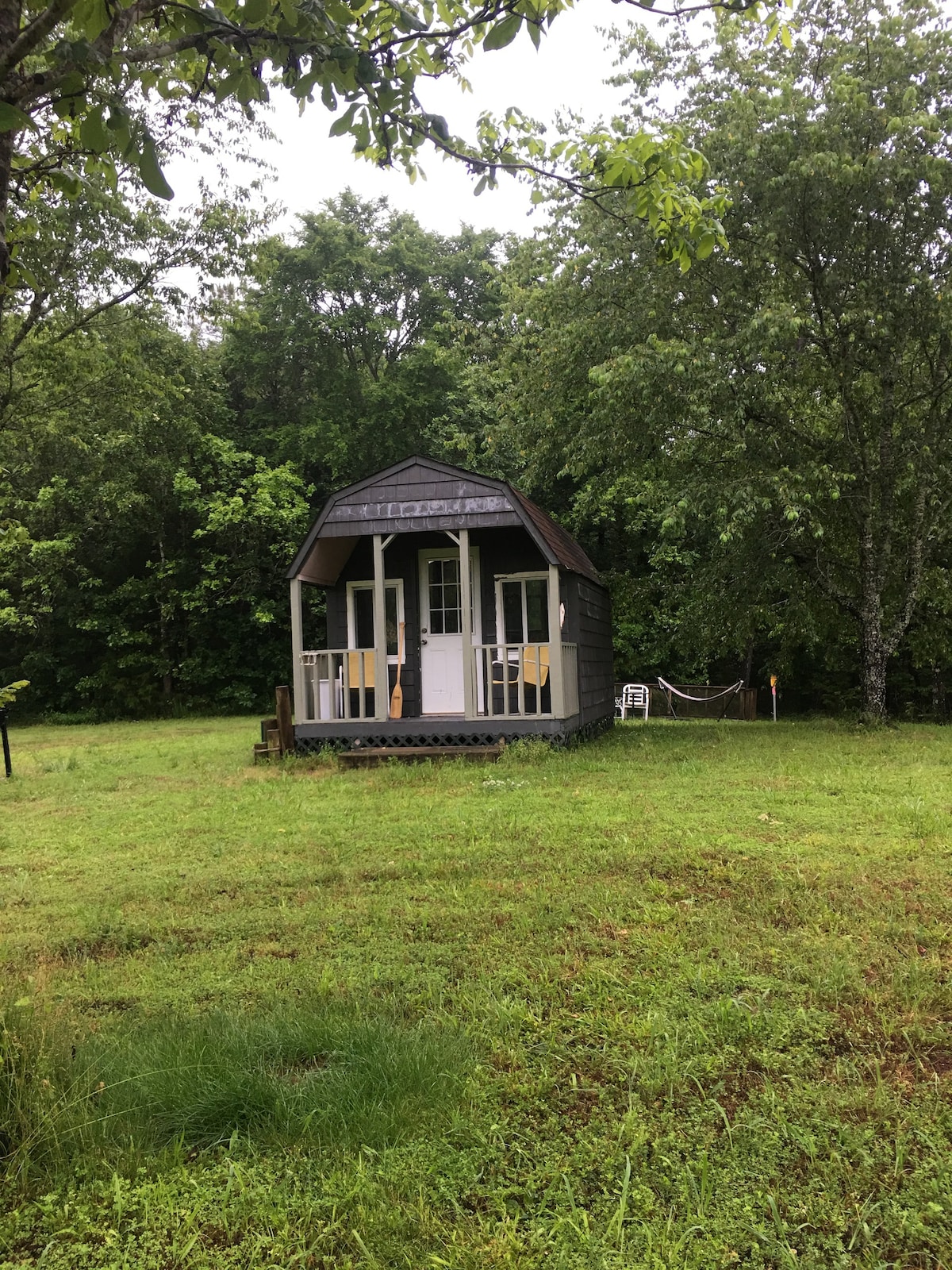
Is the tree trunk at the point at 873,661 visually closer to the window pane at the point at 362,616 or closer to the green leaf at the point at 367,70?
the window pane at the point at 362,616

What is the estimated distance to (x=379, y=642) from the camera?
10227mm

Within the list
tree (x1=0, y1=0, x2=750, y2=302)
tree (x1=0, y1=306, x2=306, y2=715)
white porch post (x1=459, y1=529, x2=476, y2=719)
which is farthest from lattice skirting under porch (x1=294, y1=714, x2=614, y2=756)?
tree (x1=0, y1=306, x2=306, y2=715)

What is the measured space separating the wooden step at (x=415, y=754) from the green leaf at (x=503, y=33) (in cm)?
761

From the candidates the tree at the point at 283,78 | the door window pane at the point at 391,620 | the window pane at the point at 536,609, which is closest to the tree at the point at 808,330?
the window pane at the point at 536,609

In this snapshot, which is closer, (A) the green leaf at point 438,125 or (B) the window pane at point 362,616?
(A) the green leaf at point 438,125

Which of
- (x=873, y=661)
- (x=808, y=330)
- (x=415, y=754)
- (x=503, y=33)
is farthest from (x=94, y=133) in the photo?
(x=873, y=661)

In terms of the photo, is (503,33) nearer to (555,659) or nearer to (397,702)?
(555,659)

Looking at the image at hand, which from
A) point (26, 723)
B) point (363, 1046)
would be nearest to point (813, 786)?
point (363, 1046)

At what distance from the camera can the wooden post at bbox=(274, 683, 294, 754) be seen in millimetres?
10609

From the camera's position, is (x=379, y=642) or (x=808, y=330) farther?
(x=808, y=330)

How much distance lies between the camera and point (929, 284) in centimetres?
1038

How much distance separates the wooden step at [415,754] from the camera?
31.9 feet

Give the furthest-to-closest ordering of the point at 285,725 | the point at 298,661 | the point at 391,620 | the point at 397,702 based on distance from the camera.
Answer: the point at 391,620
the point at 397,702
the point at 285,725
the point at 298,661

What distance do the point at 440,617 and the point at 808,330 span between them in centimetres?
646
